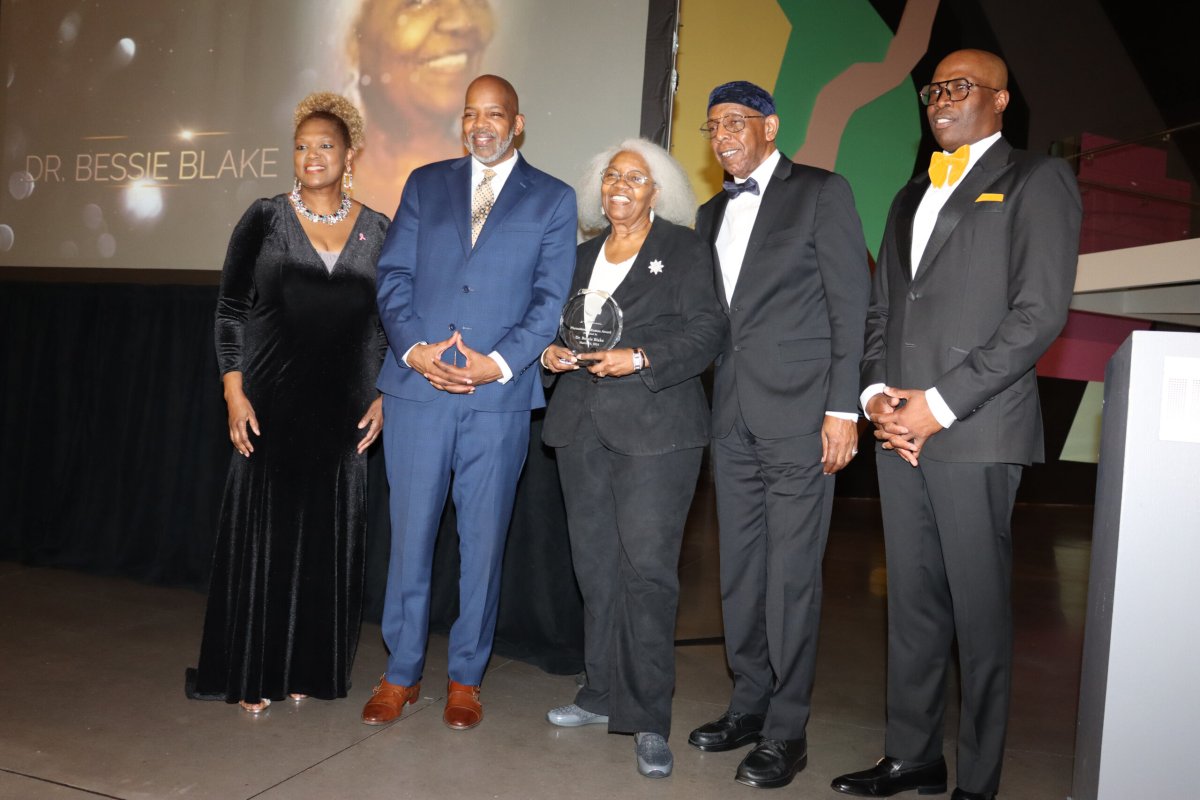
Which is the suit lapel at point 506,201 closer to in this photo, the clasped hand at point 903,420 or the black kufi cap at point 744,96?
the black kufi cap at point 744,96

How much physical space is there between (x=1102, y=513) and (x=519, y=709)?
5.95ft

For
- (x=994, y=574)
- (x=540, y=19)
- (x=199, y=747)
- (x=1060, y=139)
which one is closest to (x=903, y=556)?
(x=994, y=574)

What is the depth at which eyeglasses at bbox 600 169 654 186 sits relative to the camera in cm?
275

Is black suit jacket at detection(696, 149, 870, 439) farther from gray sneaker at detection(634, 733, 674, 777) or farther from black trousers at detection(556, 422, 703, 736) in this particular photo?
gray sneaker at detection(634, 733, 674, 777)

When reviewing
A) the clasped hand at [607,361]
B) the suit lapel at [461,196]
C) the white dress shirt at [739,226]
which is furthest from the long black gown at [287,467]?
the white dress shirt at [739,226]

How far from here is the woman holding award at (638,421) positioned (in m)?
2.64

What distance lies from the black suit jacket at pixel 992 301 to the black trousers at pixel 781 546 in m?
0.35

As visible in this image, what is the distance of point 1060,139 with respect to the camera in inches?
402

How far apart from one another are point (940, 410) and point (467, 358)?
1.30m

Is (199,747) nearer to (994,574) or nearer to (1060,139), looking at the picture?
(994,574)

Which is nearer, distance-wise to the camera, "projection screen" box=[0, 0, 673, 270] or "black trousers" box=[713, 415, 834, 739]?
"black trousers" box=[713, 415, 834, 739]

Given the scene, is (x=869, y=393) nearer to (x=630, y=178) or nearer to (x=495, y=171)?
(x=630, y=178)

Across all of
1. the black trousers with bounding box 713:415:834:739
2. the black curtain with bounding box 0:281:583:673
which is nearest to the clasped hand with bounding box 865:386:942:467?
the black trousers with bounding box 713:415:834:739

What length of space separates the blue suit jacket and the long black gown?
206 millimetres
